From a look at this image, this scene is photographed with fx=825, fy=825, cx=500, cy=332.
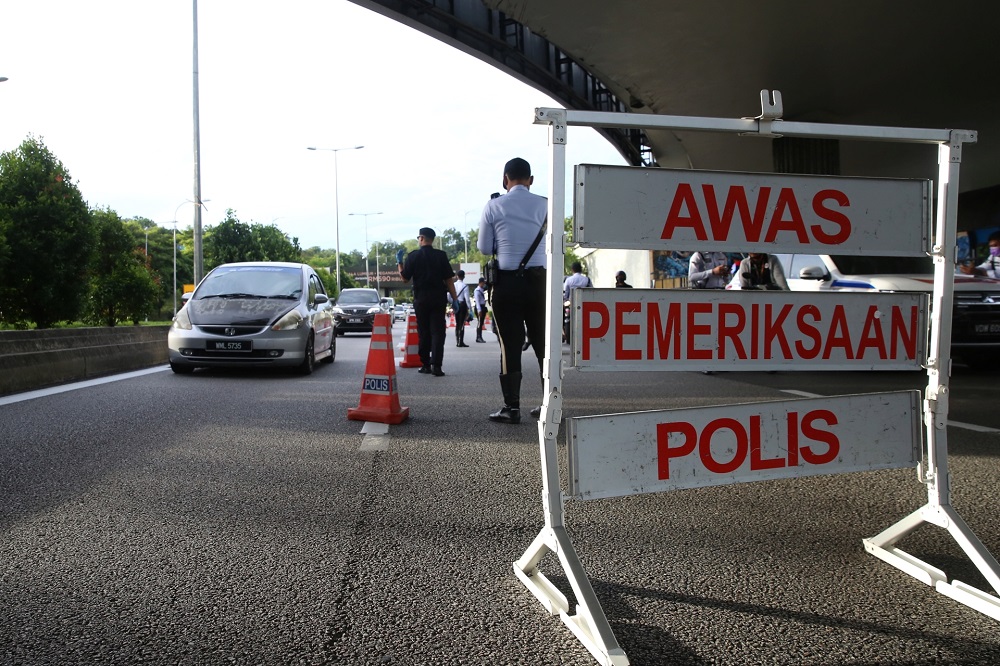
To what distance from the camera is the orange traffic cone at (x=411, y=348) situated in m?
13.3

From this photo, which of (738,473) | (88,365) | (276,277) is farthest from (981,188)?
(738,473)

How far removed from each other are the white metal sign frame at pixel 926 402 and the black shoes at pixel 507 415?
359 centimetres

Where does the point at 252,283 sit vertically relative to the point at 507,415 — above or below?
above

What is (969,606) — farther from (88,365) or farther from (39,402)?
(88,365)

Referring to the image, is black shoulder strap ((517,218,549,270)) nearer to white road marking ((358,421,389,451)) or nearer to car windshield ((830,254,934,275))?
white road marking ((358,421,389,451))

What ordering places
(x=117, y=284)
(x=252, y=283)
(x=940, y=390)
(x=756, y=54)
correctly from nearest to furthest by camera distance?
→ 1. (x=940, y=390)
2. (x=252, y=283)
3. (x=756, y=54)
4. (x=117, y=284)

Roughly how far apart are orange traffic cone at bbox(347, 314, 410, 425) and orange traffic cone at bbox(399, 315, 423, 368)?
19.6 feet

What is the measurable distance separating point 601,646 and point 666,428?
850 mm

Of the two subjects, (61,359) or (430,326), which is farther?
(430,326)

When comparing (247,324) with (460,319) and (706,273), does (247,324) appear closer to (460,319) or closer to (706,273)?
(706,273)

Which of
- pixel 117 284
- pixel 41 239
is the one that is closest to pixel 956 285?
pixel 41 239

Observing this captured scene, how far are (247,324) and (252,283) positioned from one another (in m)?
1.27

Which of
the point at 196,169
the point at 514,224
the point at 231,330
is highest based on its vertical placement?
the point at 196,169

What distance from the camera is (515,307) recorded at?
644 cm
